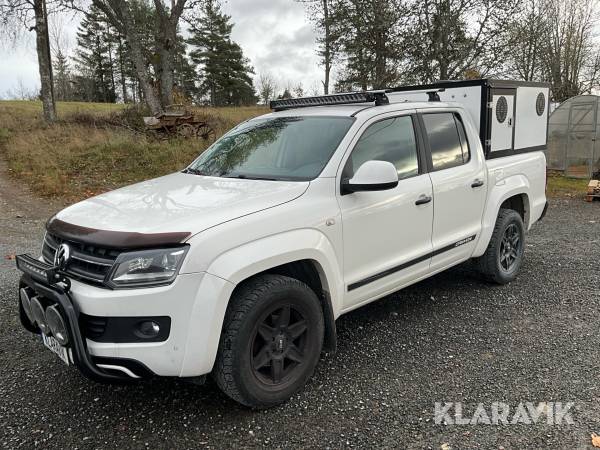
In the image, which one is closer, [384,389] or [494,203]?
[384,389]

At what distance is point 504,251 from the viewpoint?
205 inches

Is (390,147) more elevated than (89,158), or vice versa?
(390,147)

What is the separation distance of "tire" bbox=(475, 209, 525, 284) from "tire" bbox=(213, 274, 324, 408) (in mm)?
2489

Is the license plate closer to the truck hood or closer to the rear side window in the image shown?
the truck hood

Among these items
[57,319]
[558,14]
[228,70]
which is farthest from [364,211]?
[228,70]

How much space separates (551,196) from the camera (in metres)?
11.7

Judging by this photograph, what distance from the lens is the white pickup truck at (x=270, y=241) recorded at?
2586 mm

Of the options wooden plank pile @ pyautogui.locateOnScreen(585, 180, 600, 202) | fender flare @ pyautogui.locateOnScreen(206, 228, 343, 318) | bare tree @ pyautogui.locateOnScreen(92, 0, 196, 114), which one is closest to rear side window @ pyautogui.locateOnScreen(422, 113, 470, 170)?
fender flare @ pyautogui.locateOnScreen(206, 228, 343, 318)

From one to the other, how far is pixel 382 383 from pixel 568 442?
3.58ft

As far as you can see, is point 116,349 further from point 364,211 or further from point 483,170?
point 483,170

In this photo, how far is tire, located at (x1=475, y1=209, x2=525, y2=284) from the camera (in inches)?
196

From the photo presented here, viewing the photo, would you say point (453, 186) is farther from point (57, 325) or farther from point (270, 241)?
point (57, 325)

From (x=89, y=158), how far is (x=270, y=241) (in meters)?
12.9

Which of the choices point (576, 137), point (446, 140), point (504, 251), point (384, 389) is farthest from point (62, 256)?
point (576, 137)
